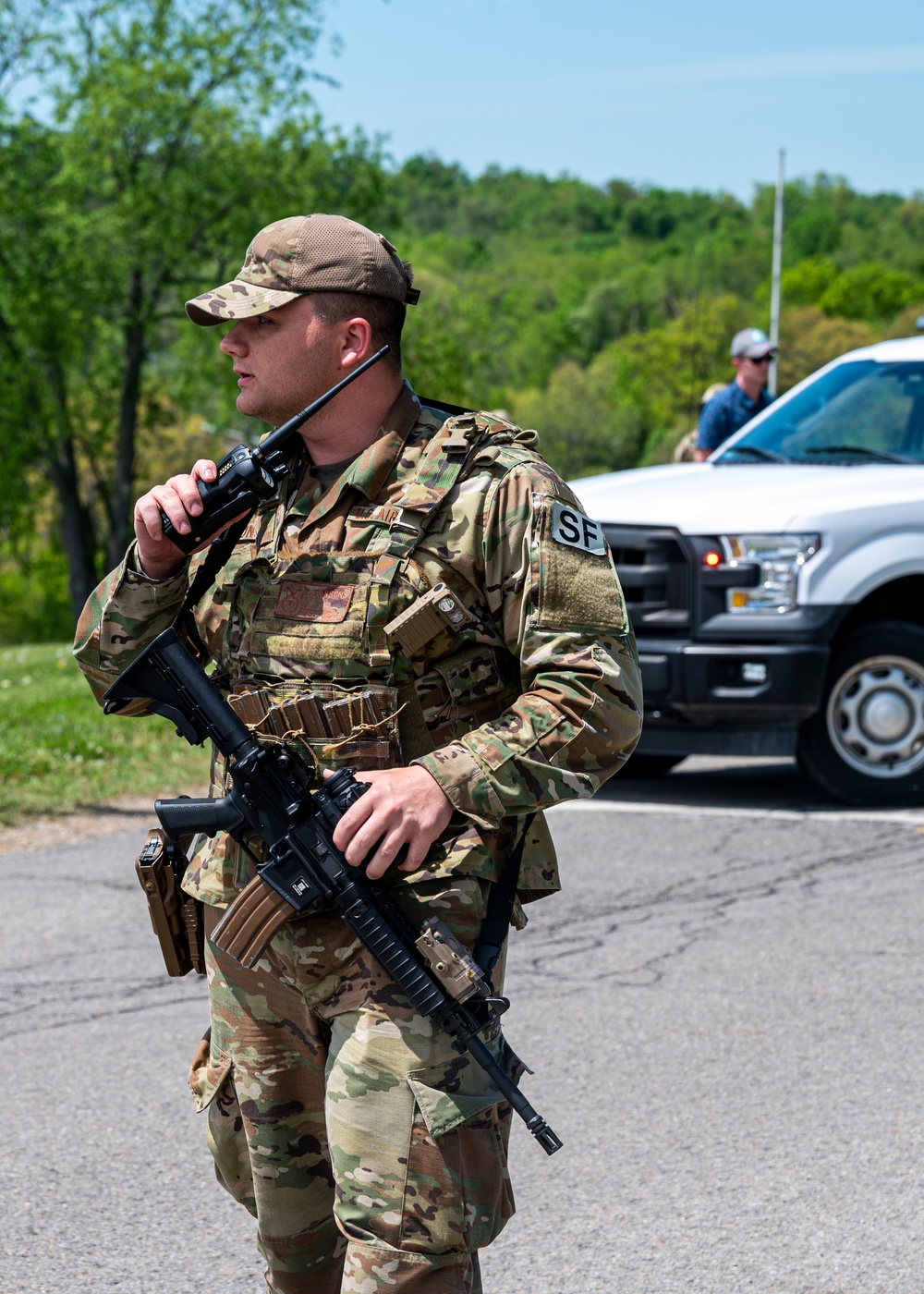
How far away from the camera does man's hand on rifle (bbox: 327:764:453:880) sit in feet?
7.39

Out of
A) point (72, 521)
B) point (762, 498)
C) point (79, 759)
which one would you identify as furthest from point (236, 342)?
point (72, 521)

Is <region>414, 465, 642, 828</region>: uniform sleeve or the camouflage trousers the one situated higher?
<region>414, 465, 642, 828</region>: uniform sleeve

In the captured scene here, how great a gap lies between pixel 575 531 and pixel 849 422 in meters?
6.17

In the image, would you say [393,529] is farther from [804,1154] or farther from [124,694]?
[804,1154]

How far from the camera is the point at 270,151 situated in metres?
28.8

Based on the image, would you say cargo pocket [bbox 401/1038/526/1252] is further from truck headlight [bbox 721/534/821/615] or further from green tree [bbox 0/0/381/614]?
green tree [bbox 0/0/381/614]

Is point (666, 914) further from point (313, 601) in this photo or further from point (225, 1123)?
point (313, 601)

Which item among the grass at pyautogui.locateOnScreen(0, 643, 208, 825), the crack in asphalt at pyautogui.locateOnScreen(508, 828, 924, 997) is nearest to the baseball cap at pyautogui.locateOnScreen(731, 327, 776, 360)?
the crack in asphalt at pyautogui.locateOnScreen(508, 828, 924, 997)

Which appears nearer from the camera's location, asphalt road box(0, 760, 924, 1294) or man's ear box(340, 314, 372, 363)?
man's ear box(340, 314, 372, 363)

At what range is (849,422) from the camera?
27.0ft

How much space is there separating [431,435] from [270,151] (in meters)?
27.9

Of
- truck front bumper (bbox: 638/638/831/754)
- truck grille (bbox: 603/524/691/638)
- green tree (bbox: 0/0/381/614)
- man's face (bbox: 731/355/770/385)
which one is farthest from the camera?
green tree (bbox: 0/0/381/614)

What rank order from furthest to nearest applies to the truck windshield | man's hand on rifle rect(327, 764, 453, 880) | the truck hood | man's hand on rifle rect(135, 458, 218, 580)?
the truck windshield → the truck hood → man's hand on rifle rect(135, 458, 218, 580) → man's hand on rifle rect(327, 764, 453, 880)

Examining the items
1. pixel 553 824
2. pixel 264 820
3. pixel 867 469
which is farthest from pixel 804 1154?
pixel 867 469
